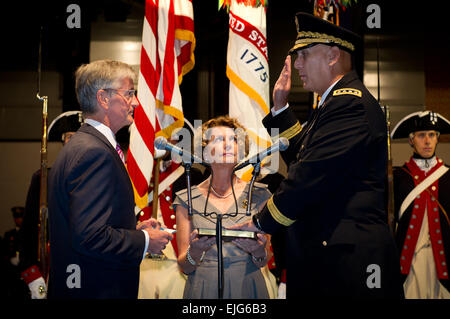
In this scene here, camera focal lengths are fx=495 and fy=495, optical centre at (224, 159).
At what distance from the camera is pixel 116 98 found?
201 centimetres

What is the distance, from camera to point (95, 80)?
2002 mm

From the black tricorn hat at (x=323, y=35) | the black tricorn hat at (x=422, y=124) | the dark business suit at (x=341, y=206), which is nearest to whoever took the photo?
the dark business suit at (x=341, y=206)

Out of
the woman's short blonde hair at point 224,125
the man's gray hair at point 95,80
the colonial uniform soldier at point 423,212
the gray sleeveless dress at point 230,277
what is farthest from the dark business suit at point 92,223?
the colonial uniform soldier at point 423,212

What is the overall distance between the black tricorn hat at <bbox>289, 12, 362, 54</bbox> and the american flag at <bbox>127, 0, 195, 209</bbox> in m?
1.55

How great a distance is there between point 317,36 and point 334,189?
26.1 inches

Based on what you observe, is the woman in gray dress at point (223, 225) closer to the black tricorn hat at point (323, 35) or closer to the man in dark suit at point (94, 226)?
the man in dark suit at point (94, 226)

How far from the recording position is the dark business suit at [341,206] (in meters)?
1.83

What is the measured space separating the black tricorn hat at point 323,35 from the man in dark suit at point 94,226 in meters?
0.92

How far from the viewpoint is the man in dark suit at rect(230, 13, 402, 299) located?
1.83 m

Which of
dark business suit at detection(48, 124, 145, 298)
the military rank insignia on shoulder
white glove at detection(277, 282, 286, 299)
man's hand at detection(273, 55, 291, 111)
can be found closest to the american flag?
white glove at detection(277, 282, 286, 299)

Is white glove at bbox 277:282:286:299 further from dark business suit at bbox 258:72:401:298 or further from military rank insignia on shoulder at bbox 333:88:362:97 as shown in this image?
military rank insignia on shoulder at bbox 333:88:362:97

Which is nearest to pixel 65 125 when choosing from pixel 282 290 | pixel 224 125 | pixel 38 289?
pixel 38 289

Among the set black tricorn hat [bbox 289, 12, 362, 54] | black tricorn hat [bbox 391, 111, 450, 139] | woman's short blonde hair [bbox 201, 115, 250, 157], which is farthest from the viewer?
black tricorn hat [bbox 391, 111, 450, 139]

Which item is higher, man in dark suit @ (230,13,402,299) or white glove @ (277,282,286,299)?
man in dark suit @ (230,13,402,299)
